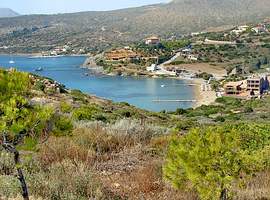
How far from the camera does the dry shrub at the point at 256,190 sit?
3.98 m

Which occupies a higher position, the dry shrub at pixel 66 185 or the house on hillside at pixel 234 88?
the dry shrub at pixel 66 185

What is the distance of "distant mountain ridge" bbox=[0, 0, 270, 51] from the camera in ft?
448

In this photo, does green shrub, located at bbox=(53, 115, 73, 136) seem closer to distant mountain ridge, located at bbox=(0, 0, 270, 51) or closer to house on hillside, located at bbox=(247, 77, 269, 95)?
house on hillside, located at bbox=(247, 77, 269, 95)

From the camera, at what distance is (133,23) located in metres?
163

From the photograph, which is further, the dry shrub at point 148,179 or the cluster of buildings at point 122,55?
the cluster of buildings at point 122,55

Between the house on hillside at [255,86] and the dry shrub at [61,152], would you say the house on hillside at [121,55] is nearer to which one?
the house on hillside at [255,86]

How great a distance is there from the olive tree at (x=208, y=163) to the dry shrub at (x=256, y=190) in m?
0.23

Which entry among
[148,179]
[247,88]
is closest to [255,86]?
[247,88]

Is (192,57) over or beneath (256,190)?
beneath

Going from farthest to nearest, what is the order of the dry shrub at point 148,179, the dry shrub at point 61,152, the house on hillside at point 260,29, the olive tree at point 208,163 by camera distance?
the house on hillside at point 260,29 → the dry shrub at point 61,152 → the dry shrub at point 148,179 → the olive tree at point 208,163

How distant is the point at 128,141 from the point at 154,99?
49.6 meters

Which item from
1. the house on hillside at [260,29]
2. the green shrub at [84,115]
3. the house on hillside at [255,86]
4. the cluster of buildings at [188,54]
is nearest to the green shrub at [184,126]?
the green shrub at [84,115]

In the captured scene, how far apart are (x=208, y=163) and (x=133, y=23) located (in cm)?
16184

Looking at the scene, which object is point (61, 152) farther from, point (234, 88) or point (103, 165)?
point (234, 88)
